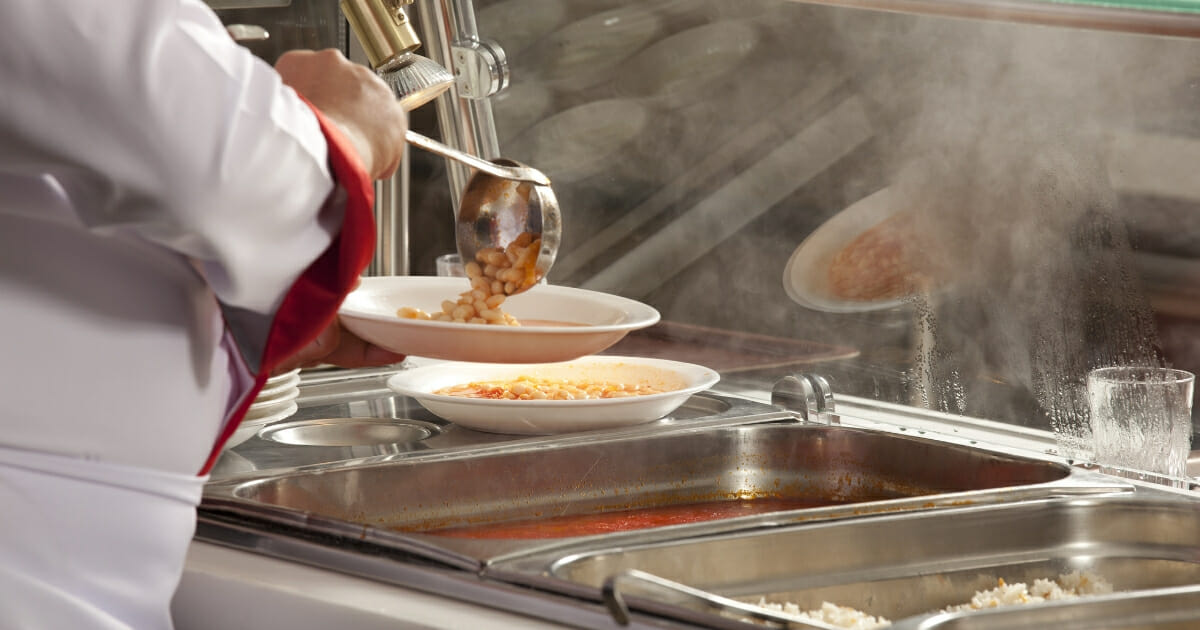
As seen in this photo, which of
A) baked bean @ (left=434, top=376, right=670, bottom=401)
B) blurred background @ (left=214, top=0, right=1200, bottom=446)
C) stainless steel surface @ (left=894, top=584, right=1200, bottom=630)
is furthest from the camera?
baked bean @ (left=434, top=376, right=670, bottom=401)

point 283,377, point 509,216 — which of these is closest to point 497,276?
point 509,216

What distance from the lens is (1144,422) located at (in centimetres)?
119

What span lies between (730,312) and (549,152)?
41 centimetres

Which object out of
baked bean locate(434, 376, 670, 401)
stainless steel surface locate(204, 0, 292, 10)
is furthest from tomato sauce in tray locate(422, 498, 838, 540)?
stainless steel surface locate(204, 0, 292, 10)

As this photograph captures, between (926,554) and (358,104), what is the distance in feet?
1.82

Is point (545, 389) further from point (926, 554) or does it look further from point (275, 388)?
point (926, 554)

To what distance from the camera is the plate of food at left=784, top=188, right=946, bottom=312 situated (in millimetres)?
1484

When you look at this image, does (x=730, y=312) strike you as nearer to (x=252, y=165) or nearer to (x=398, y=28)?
(x=398, y=28)

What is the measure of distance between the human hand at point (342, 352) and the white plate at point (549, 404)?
11 cm

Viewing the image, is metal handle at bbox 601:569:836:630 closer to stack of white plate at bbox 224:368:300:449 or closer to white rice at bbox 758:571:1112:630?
white rice at bbox 758:571:1112:630

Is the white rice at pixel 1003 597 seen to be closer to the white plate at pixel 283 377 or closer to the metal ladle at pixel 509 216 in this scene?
the metal ladle at pixel 509 216

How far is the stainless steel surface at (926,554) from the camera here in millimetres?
982

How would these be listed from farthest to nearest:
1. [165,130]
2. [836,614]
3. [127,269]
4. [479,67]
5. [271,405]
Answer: [479,67] → [271,405] → [836,614] → [127,269] → [165,130]

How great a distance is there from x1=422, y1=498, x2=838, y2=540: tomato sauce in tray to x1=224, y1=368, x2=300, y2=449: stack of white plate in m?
0.23
